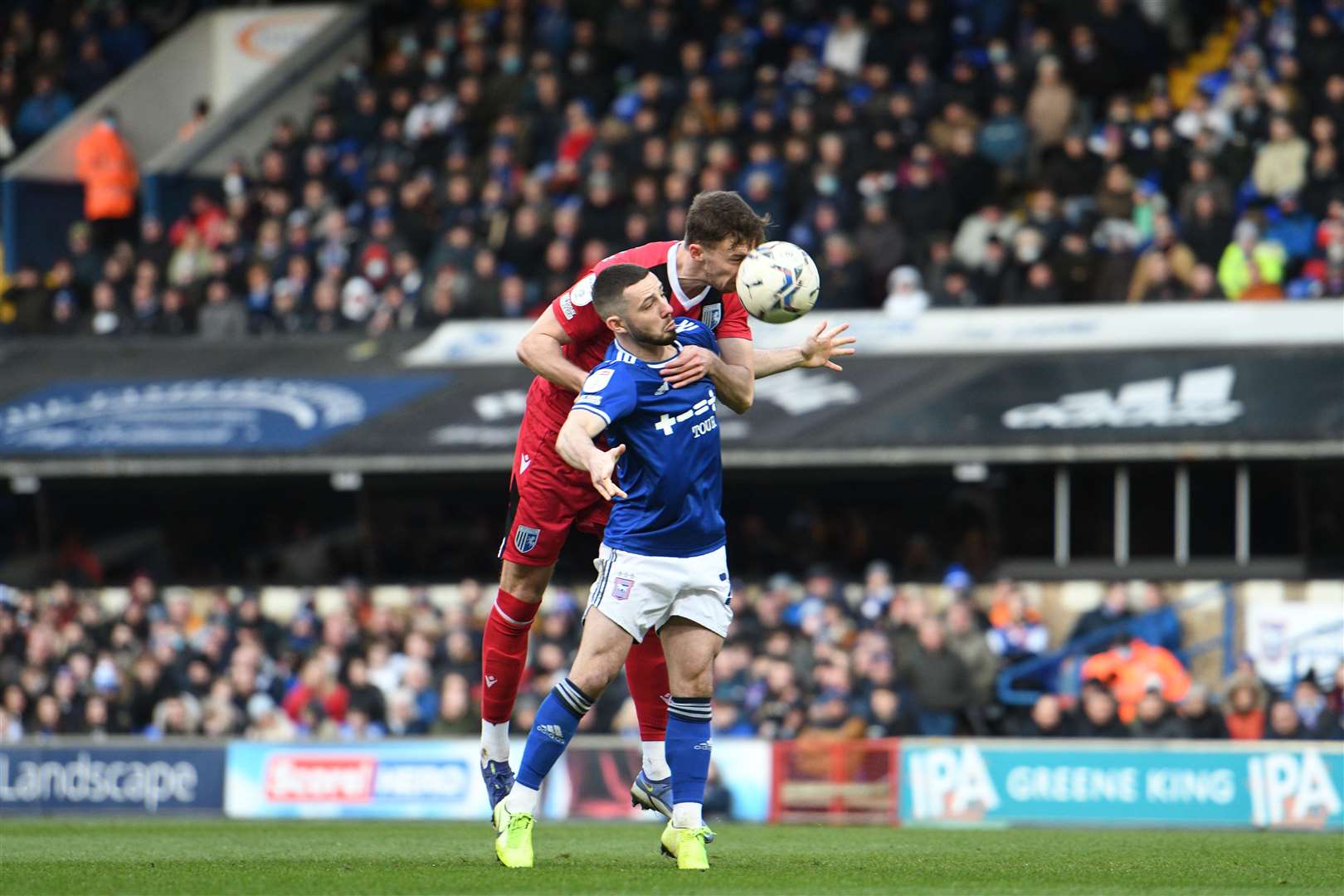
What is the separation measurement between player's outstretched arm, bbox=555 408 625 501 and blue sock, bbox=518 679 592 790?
0.84 m

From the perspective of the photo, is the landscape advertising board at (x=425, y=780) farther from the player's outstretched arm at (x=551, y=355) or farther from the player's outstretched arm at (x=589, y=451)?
the player's outstretched arm at (x=589, y=451)

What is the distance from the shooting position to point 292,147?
1044 inches

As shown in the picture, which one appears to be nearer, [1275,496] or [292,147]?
[1275,496]

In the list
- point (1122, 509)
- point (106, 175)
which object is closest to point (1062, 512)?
point (1122, 509)

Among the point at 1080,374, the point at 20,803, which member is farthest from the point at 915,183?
the point at 20,803

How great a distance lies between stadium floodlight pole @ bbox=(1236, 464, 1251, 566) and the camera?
1912 centimetres

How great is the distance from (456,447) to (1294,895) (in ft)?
45.1

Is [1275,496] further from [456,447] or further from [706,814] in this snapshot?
[456,447]

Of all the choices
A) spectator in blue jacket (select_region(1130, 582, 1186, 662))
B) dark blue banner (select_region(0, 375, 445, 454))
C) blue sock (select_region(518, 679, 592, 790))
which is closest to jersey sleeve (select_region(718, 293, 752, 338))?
blue sock (select_region(518, 679, 592, 790))

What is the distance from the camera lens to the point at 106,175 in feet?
90.2

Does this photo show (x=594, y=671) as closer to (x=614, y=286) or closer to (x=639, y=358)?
(x=639, y=358)

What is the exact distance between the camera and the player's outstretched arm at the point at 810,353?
9352 millimetres

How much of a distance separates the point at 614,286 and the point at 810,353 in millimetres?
1015

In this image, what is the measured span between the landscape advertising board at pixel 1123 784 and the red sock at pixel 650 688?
637 cm
